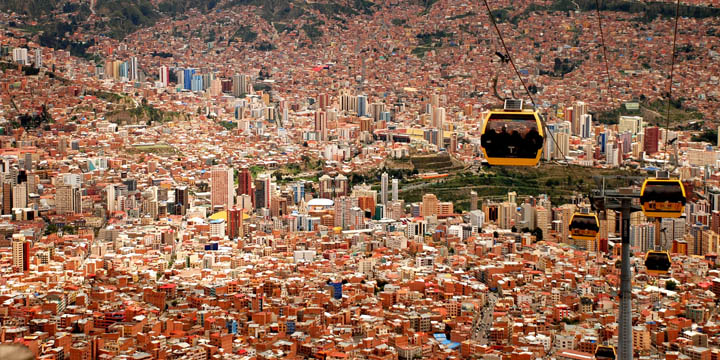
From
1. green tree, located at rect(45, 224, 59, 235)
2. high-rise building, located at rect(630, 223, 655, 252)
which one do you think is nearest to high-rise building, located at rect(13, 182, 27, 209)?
green tree, located at rect(45, 224, 59, 235)

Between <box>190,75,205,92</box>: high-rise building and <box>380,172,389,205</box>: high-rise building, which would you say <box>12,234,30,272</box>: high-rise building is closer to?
<box>380,172,389,205</box>: high-rise building

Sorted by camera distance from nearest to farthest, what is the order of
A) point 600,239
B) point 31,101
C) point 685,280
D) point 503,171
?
1. point 685,280
2. point 600,239
3. point 503,171
4. point 31,101

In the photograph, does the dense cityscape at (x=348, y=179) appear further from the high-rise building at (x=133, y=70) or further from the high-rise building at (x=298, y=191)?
the high-rise building at (x=133, y=70)

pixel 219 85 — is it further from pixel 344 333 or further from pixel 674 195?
pixel 674 195

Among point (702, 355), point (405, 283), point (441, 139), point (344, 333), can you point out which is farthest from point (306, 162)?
point (702, 355)

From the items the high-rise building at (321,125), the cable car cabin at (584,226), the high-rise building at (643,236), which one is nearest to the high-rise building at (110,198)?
the high-rise building at (321,125)

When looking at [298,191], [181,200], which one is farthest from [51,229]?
[298,191]

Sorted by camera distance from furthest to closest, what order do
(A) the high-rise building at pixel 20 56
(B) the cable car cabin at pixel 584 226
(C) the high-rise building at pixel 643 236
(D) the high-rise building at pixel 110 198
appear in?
1. (A) the high-rise building at pixel 20 56
2. (D) the high-rise building at pixel 110 198
3. (C) the high-rise building at pixel 643 236
4. (B) the cable car cabin at pixel 584 226
